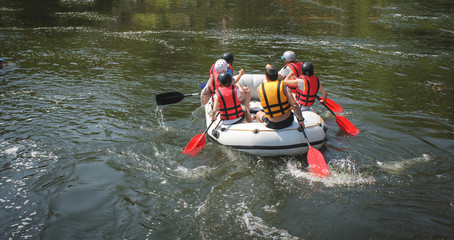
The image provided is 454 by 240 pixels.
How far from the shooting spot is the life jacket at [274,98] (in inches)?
241

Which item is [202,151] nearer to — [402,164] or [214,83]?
[214,83]

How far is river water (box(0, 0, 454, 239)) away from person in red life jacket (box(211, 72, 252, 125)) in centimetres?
72

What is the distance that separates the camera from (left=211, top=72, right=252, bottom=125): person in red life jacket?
21.4 ft

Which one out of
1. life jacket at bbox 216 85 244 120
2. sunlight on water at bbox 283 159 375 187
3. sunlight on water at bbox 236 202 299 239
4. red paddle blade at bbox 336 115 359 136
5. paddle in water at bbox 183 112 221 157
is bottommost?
sunlight on water at bbox 236 202 299 239

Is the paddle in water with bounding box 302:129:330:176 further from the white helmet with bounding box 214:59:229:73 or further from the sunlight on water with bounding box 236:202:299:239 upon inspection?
the white helmet with bounding box 214:59:229:73

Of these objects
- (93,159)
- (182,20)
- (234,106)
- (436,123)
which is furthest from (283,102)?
(182,20)

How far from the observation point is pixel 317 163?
583 cm

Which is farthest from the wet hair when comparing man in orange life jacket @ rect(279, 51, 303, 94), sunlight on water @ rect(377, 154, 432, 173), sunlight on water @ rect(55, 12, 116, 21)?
sunlight on water @ rect(55, 12, 116, 21)

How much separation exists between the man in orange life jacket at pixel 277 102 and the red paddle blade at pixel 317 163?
54cm

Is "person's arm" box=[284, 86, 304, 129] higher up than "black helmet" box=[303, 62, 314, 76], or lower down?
lower down

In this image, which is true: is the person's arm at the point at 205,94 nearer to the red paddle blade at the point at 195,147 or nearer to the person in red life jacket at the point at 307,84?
the red paddle blade at the point at 195,147

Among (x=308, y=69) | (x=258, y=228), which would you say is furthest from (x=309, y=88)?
(x=258, y=228)

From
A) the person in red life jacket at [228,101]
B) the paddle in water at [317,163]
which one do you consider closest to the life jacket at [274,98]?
the person in red life jacket at [228,101]

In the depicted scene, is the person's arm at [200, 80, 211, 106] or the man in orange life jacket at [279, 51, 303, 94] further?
the man in orange life jacket at [279, 51, 303, 94]
